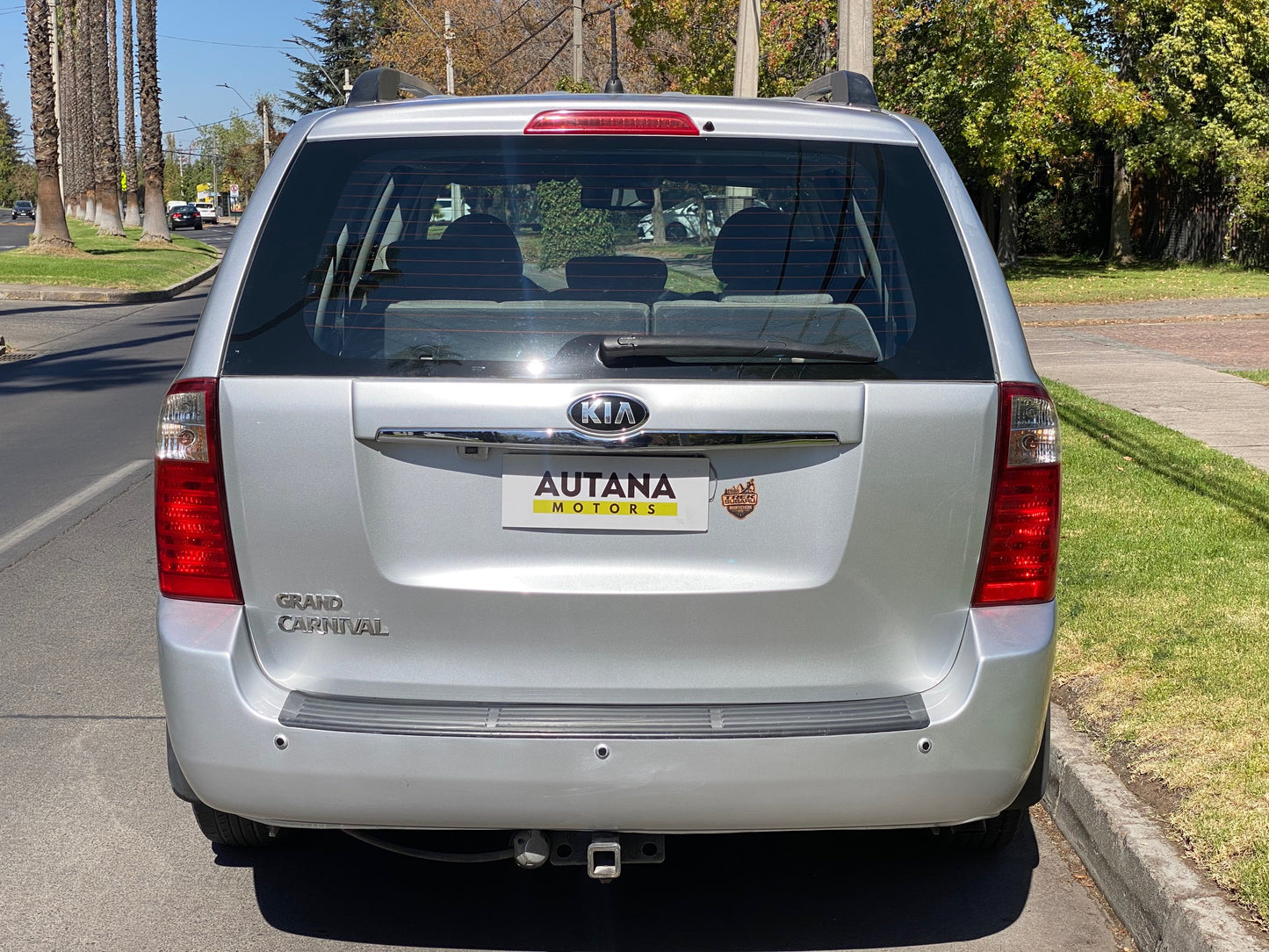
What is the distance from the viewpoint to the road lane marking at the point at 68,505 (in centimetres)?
752

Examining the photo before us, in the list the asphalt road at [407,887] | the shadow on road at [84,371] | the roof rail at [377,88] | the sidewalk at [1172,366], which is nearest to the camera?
A: the asphalt road at [407,887]

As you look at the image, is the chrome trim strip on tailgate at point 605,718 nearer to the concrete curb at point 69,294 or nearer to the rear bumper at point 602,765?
the rear bumper at point 602,765

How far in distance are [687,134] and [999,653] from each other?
1.30 m

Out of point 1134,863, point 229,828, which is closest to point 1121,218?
point 1134,863

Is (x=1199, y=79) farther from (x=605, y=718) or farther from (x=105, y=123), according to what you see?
(x=605, y=718)

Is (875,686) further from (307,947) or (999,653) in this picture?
(307,947)

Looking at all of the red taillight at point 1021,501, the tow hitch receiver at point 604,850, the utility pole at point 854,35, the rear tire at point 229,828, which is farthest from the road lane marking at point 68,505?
the utility pole at point 854,35

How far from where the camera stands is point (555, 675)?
9.71ft

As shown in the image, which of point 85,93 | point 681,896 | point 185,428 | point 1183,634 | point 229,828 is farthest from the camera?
point 85,93

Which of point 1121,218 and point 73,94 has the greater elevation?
point 73,94

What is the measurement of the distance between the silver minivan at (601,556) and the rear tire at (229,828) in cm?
56

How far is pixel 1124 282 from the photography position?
93.6 ft

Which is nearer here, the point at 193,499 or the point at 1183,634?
the point at 193,499

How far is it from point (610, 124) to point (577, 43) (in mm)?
33144
